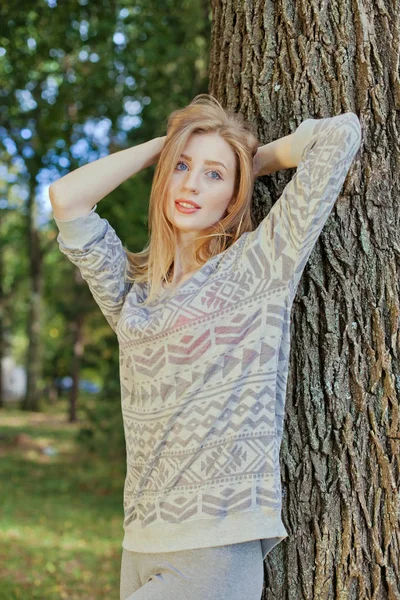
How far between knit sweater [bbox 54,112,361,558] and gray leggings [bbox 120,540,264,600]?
0.04m

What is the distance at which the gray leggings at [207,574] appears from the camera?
2.10 metres

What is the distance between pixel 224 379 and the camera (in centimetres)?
224

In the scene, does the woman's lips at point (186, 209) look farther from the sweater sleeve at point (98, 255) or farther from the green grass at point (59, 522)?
the green grass at point (59, 522)

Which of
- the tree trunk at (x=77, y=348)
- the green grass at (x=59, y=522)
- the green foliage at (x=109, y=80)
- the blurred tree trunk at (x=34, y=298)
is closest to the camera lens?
the green grass at (x=59, y=522)

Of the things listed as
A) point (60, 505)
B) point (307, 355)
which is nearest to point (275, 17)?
point (307, 355)

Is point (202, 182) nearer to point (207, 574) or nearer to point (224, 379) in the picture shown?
point (224, 379)

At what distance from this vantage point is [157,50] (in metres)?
8.41

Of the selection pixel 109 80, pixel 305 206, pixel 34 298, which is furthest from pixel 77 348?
pixel 305 206

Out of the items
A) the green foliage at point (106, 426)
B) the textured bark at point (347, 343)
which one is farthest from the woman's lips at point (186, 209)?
the green foliage at point (106, 426)

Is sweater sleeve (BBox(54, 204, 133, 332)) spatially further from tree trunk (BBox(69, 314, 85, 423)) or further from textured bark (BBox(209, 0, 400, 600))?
tree trunk (BBox(69, 314, 85, 423))

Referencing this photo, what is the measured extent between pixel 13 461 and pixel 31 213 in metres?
8.44

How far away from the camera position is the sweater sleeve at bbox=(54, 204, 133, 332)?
2.51 meters

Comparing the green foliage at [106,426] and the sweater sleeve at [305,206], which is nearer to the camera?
the sweater sleeve at [305,206]

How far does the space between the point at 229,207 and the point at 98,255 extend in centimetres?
48
